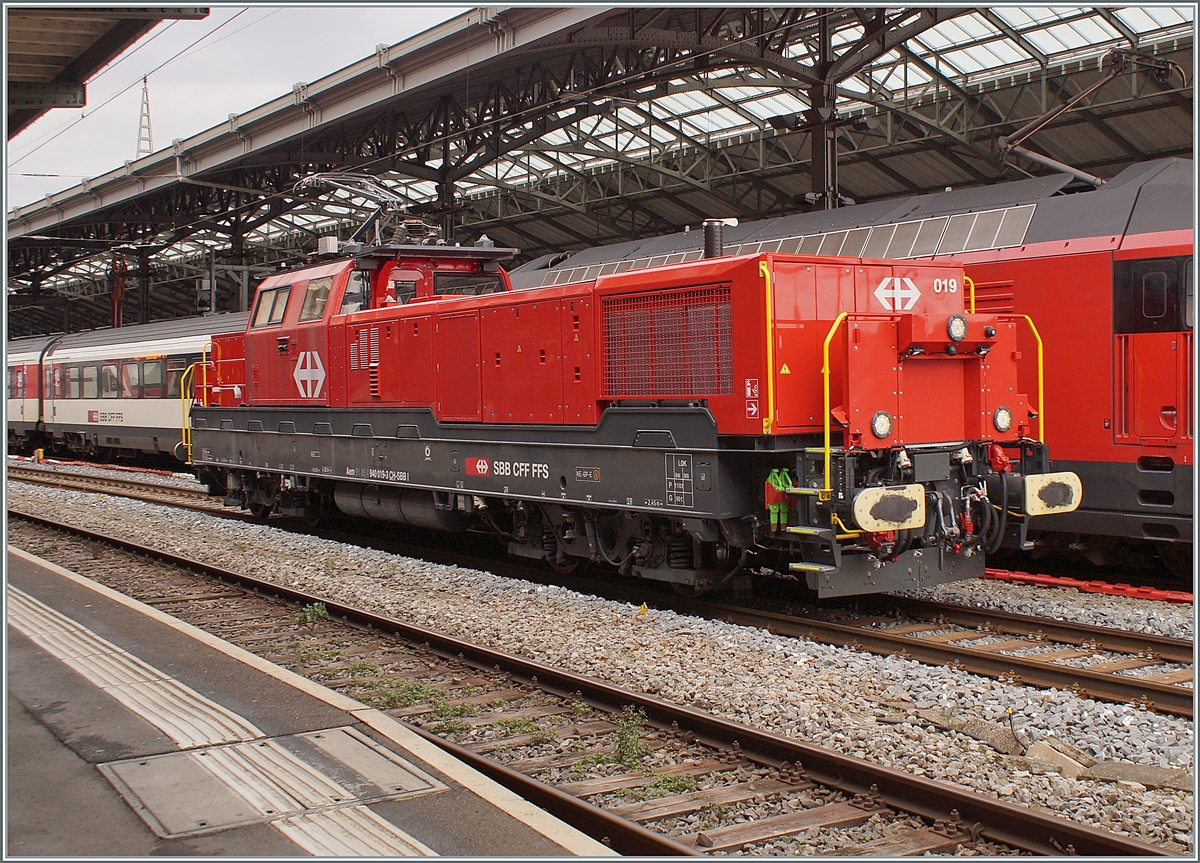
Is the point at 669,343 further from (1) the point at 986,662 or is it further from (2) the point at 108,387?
(2) the point at 108,387

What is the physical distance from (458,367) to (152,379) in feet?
→ 52.8

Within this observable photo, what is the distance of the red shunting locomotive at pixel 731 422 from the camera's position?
7.22 meters

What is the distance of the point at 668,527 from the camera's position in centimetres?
837

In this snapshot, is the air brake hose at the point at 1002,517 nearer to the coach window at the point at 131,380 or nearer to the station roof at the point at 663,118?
the station roof at the point at 663,118

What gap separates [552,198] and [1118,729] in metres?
30.4

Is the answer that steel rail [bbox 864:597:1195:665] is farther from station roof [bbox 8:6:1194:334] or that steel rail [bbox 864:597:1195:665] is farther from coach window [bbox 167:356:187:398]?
coach window [bbox 167:356:187:398]

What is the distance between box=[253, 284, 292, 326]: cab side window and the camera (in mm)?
13094

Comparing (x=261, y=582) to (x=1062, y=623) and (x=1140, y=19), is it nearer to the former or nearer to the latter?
(x=1062, y=623)

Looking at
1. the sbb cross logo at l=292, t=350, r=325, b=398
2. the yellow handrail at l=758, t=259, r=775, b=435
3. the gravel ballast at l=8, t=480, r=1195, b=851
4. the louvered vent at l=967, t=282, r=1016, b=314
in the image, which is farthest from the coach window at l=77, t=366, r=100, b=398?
the yellow handrail at l=758, t=259, r=775, b=435

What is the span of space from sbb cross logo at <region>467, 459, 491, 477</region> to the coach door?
5.70m

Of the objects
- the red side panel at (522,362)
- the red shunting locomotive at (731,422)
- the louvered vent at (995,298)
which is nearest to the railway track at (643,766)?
the red shunting locomotive at (731,422)

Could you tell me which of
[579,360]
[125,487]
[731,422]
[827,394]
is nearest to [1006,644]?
[827,394]

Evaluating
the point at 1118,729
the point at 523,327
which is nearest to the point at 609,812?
the point at 1118,729

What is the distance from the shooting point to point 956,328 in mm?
7305
